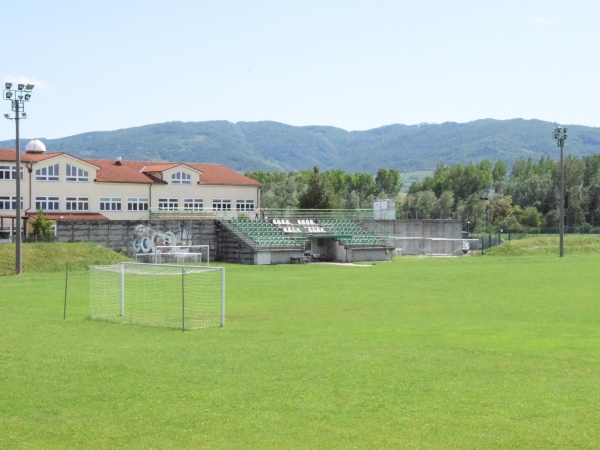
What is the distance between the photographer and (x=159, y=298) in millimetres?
30734

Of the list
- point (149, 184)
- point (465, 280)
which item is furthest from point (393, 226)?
point (465, 280)

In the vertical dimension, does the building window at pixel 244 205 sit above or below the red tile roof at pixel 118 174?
below

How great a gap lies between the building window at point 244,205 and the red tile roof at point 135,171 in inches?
68.4

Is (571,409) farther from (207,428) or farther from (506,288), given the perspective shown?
(506,288)

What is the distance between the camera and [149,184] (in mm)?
70625

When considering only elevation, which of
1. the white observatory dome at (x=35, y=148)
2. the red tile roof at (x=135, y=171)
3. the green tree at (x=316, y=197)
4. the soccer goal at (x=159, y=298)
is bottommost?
the soccer goal at (x=159, y=298)

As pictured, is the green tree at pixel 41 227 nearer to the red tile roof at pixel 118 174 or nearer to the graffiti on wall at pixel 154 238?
the graffiti on wall at pixel 154 238

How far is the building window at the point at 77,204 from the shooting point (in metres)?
66.4

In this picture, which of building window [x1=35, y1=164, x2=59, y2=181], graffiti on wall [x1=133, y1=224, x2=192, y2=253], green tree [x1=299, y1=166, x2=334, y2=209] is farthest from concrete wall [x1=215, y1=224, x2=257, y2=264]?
green tree [x1=299, y1=166, x2=334, y2=209]

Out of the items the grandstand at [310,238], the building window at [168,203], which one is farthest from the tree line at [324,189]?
the building window at [168,203]

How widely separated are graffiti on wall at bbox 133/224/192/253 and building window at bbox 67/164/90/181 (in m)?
11.6

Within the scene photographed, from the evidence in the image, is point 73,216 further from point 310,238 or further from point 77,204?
point 310,238

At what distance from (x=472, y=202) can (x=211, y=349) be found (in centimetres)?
12177

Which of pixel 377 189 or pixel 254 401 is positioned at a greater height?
pixel 377 189
